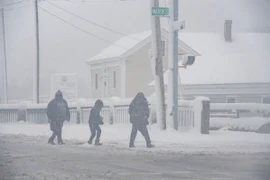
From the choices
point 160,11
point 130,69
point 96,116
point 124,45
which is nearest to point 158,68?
point 160,11

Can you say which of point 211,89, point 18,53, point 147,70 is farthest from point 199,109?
point 18,53

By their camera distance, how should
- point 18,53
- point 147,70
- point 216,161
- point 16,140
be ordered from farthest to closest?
point 18,53 < point 147,70 < point 16,140 < point 216,161

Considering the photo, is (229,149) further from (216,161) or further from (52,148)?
(52,148)

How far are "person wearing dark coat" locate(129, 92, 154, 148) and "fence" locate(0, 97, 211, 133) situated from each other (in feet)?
11.1

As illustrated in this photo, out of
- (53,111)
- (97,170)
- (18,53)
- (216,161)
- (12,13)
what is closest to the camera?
(97,170)

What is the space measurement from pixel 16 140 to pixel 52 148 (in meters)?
3.28

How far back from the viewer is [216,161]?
12.0 m

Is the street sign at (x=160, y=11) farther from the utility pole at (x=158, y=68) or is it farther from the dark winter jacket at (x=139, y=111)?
the dark winter jacket at (x=139, y=111)

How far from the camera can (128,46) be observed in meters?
41.5

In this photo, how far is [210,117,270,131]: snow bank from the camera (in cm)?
1826

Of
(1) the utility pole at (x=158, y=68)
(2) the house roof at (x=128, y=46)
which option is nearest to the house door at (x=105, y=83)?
(2) the house roof at (x=128, y=46)

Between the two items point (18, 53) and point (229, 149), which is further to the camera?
point (18, 53)

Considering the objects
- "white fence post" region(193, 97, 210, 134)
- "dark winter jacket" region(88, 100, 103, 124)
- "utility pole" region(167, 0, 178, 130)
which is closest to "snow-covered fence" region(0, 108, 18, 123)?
"utility pole" region(167, 0, 178, 130)

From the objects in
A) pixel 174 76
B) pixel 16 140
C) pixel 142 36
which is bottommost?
pixel 16 140
